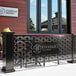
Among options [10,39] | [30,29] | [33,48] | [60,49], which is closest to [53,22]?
[30,29]

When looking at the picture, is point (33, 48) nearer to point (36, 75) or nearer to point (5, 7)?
point (36, 75)

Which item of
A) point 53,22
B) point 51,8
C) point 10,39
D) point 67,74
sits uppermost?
point 51,8

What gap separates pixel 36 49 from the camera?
494cm

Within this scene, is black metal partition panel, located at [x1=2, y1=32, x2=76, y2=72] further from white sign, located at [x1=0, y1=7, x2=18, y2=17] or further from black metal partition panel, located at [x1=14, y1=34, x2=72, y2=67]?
white sign, located at [x1=0, y1=7, x2=18, y2=17]

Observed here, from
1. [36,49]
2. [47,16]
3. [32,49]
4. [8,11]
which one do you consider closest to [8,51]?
[32,49]

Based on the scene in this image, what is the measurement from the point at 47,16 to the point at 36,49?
262 centimetres

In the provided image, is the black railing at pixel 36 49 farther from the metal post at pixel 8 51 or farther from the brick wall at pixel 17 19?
the brick wall at pixel 17 19

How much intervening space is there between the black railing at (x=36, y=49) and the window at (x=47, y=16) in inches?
66.8

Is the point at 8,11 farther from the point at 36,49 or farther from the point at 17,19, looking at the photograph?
the point at 36,49

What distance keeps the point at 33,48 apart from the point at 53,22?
2.74 meters

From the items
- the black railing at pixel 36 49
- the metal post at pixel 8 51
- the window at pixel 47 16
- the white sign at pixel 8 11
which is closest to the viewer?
the metal post at pixel 8 51

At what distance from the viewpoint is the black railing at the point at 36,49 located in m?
4.77

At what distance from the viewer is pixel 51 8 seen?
7289 millimetres

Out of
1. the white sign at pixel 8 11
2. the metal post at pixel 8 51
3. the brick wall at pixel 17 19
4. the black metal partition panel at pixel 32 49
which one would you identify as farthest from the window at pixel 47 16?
the metal post at pixel 8 51
